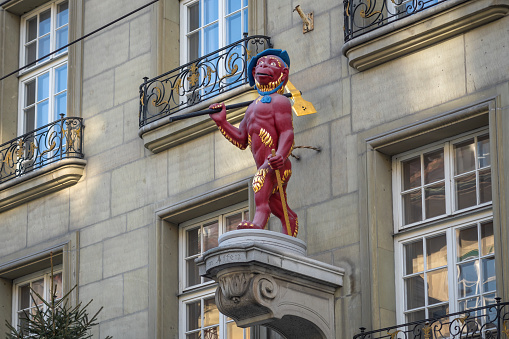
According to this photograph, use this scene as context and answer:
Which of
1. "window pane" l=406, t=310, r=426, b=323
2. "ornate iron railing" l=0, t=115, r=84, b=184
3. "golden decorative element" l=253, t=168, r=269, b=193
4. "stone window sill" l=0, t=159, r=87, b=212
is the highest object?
"ornate iron railing" l=0, t=115, r=84, b=184

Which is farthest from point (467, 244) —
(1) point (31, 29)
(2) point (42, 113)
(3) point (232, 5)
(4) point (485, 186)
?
(1) point (31, 29)

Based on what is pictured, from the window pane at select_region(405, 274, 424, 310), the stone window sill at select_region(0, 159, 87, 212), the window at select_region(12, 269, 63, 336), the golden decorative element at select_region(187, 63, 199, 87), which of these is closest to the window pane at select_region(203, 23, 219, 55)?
the golden decorative element at select_region(187, 63, 199, 87)

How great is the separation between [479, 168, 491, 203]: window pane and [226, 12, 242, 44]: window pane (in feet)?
13.7

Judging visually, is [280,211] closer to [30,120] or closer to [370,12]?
[370,12]

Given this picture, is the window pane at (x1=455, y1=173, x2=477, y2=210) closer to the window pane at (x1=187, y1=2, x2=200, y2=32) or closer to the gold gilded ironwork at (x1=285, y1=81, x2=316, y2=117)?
the gold gilded ironwork at (x1=285, y1=81, x2=316, y2=117)

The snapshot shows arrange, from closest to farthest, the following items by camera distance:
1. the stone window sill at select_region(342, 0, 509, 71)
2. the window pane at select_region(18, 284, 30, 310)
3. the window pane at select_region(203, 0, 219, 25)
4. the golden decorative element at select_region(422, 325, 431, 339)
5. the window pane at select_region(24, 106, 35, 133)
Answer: the golden decorative element at select_region(422, 325, 431, 339) → the stone window sill at select_region(342, 0, 509, 71) → the window pane at select_region(203, 0, 219, 25) → the window pane at select_region(18, 284, 30, 310) → the window pane at select_region(24, 106, 35, 133)

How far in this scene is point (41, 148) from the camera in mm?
17922

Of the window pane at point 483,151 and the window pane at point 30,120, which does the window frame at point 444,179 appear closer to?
the window pane at point 483,151

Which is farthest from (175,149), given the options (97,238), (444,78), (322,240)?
(444,78)

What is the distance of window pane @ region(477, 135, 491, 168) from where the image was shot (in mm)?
12867

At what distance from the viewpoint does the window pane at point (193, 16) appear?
16.7 metres

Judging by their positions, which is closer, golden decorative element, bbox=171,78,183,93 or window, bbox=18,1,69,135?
golden decorative element, bbox=171,78,183,93

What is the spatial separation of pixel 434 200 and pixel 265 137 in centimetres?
172

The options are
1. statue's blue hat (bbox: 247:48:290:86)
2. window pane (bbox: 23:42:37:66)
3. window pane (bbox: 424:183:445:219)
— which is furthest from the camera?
window pane (bbox: 23:42:37:66)
